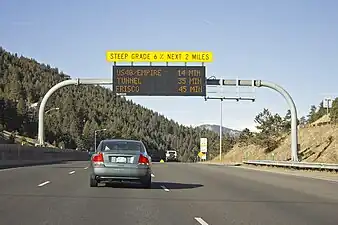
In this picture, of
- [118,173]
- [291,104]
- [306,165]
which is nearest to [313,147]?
[291,104]

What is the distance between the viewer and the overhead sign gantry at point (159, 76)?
42.9m

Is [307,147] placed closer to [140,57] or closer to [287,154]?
[287,154]

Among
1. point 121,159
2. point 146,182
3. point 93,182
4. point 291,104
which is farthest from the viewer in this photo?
point 291,104

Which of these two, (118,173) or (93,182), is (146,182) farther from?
(93,182)

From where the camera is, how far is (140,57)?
43.7 metres

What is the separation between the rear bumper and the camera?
18.5 metres

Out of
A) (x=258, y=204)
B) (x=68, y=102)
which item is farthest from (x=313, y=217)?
(x=68, y=102)

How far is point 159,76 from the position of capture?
42938 mm

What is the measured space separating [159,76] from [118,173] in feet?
81.6

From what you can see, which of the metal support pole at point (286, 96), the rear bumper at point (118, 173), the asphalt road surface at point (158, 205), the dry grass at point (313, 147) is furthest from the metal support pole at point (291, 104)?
the rear bumper at point (118, 173)

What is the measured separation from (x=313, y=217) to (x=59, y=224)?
5.65 m

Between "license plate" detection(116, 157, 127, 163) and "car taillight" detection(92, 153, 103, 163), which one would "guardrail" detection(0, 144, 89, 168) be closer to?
"car taillight" detection(92, 153, 103, 163)

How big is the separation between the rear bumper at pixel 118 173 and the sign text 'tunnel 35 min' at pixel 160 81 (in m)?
24.2

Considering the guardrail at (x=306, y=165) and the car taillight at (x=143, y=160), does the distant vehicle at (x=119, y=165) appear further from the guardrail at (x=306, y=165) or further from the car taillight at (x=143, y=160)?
the guardrail at (x=306, y=165)
